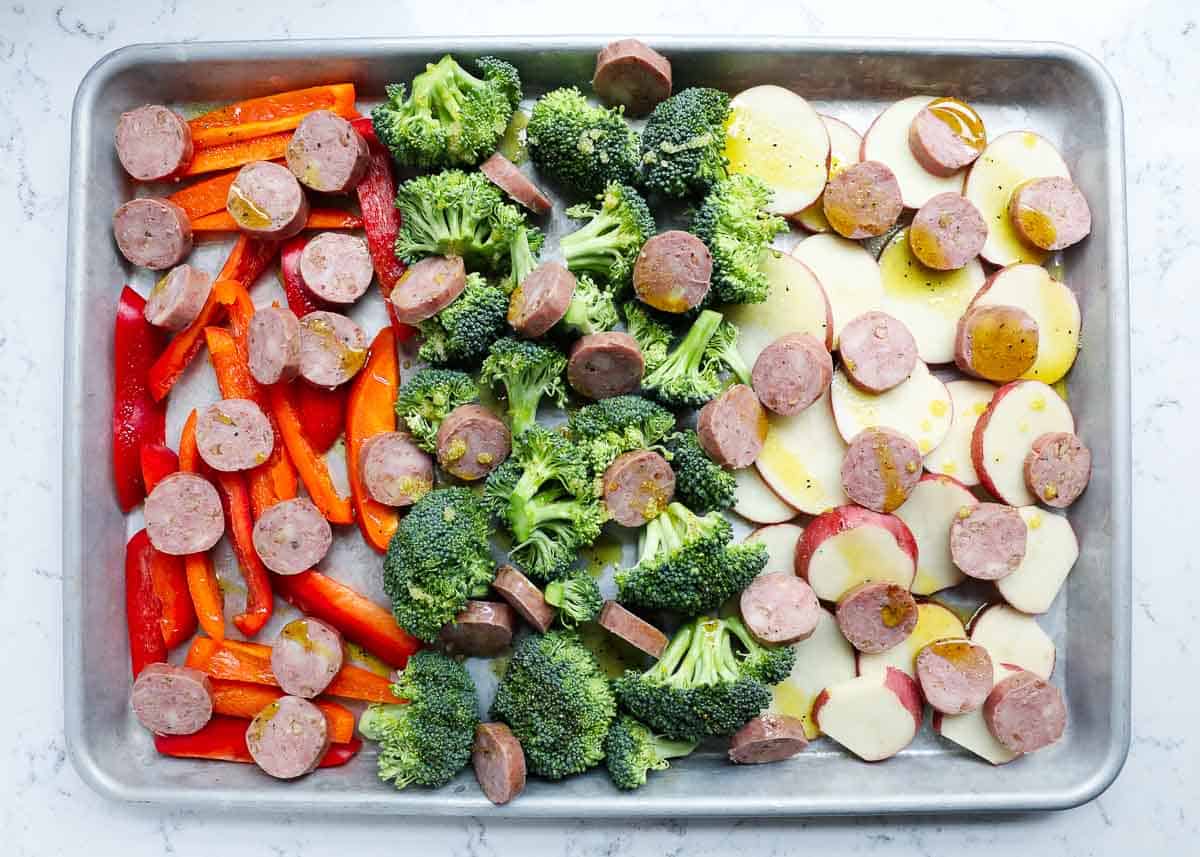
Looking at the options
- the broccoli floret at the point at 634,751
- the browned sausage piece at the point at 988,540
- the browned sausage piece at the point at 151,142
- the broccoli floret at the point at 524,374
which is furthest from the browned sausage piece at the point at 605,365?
the browned sausage piece at the point at 151,142

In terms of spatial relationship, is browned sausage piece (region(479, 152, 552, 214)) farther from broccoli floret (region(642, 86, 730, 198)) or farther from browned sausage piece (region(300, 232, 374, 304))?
browned sausage piece (region(300, 232, 374, 304))

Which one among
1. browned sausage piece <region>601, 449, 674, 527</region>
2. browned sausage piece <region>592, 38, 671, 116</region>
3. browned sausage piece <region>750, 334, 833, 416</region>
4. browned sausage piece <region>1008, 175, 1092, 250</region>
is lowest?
browned sausage piece <region>601, 449, 674, 527</region>

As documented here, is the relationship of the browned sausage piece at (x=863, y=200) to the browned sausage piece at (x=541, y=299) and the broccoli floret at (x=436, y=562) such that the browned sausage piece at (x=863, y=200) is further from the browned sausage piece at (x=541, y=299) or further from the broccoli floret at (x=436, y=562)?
the broccoli floret at (x=436, y=562)

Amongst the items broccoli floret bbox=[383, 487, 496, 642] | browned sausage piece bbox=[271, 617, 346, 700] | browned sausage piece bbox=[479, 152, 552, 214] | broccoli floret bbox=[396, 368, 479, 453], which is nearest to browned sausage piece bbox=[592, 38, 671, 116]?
browned sausage piece bbox=[479, 152, 552, 214]

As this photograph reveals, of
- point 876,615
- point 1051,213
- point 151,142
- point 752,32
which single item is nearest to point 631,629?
point 876,615

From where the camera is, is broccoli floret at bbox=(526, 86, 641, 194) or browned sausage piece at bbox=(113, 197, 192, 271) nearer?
broccoli floret at bbox=(526, 86, 641, 194)

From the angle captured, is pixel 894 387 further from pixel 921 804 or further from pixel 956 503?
pixel 921 804
